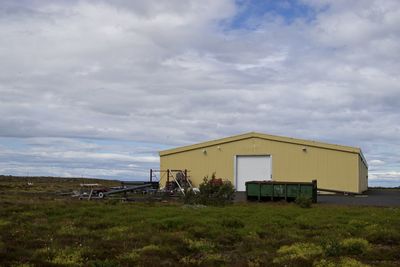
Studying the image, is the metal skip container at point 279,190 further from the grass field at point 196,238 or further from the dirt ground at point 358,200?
the grass field at point 196,238

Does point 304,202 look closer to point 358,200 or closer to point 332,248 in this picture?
point 358,200

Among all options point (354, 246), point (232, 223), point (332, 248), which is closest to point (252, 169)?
point (232, 223)

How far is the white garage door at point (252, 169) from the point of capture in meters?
38.8

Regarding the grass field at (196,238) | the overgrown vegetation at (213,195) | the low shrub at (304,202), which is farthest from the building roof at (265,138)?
the grass field at (196,238)

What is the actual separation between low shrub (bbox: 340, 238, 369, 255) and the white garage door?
2630cm

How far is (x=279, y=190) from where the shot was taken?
1169 inches

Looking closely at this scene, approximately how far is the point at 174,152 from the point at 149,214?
23.8 m

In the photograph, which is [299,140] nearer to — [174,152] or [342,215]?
[174,152]

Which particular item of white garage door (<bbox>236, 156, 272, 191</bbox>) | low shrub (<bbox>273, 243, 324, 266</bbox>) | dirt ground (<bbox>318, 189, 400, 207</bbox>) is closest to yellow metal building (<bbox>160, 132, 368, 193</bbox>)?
white garage door (<bbox>236, 156, 272, 191</bbox>)

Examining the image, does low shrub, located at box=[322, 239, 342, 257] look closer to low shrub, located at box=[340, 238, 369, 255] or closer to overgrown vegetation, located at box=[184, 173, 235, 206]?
low shrub, located at box=[340, 238, 369, 255]

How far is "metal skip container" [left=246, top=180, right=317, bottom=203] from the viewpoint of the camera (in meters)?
28.6

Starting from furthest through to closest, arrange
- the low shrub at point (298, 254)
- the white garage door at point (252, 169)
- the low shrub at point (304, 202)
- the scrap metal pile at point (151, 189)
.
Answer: the white garage door at point (252, 169) < the scrap metal pile at point (151, 189) < the low shrub at point (304, 202) < the low shrub at point (298, 254)

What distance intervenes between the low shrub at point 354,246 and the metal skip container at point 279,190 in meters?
16.1

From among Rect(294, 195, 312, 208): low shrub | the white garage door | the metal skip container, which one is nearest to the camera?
Rect(294, 195, 312, 208): low shrub
